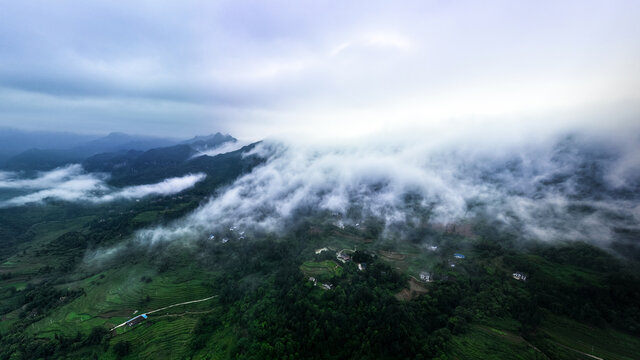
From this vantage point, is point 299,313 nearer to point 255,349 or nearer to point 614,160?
point 255,349

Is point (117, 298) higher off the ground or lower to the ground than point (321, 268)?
lower

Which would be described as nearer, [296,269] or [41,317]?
[41,317]

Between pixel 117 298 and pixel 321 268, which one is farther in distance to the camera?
pixel 321 268

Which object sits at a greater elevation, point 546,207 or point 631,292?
point 546,207

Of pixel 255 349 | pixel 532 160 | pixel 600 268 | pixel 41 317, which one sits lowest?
pixel 41 317

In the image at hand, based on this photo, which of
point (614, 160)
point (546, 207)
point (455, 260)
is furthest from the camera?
point (614, 160)

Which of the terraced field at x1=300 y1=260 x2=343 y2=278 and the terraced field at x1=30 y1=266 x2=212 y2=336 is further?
the terraced field at x1=300 y1=260 x2=343 y2=278

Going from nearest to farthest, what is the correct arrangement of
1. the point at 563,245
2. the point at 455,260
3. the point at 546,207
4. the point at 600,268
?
the point at 600,268
the point at 563,245
the point at 455,260
the point at 546,207

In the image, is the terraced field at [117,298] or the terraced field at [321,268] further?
the terraced field at [321,268]

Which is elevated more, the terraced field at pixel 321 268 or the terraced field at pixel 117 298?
the terraced field at pixel 321 268

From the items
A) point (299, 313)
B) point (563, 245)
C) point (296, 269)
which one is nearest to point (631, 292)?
point (563, 245)

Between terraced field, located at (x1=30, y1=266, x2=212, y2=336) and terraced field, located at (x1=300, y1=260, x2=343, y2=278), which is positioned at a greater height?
terraced field, located at (x1=300, y1=260, x2=343, y2=278)
